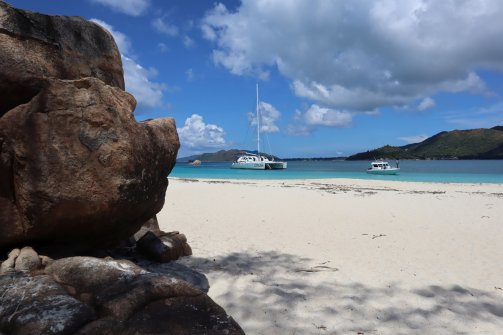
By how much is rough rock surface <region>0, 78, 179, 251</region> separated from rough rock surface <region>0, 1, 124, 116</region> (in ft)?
1.09

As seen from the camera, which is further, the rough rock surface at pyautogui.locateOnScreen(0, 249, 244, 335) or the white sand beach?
the white sand beach

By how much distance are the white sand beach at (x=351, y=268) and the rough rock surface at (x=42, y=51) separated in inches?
156

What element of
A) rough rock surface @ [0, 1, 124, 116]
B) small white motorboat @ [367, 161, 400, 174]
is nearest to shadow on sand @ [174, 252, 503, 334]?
rough rock surface @ [0, 1, 124, 116]

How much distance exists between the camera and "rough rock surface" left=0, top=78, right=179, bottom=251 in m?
4.93

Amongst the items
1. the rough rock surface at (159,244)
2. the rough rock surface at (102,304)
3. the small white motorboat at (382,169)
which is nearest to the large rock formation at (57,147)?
the rough rock surface at (102,304)

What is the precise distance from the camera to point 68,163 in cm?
502

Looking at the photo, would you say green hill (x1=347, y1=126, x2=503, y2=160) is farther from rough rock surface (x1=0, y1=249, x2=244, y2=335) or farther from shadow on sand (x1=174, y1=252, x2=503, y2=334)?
rough rock surface (x1=0, y1=249, x2=244, y2=335)

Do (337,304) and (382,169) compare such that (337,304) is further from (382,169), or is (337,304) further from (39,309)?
(382,169)

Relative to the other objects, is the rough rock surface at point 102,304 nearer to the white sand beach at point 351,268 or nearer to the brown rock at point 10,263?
the brown rock at point 10,263

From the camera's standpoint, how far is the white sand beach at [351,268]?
529 centimetres

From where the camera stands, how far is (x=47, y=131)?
4.96 m

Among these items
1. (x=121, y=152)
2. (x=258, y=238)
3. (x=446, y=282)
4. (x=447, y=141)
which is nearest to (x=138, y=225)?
(x=121, y=152)

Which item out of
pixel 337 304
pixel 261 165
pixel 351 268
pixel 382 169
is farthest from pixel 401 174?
pixel 337 304

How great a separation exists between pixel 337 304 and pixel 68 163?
14.0ft
